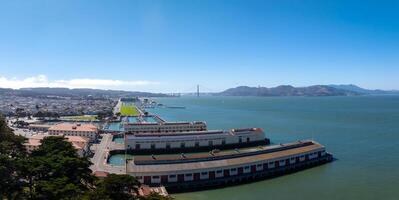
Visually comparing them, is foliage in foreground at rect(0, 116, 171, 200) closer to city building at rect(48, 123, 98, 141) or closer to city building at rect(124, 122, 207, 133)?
city building at rect(48, 123, 98, 141)

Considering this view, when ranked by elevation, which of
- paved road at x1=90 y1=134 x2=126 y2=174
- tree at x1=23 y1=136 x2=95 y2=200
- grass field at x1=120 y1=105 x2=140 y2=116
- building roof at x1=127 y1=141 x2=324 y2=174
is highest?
tree at x1=23 y1=136 x2=95 y2=200

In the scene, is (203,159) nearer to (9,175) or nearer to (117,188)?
(117,188)

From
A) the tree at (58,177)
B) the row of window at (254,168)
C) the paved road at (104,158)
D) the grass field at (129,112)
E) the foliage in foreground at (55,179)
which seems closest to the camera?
the foliage in foreground at (55,179)

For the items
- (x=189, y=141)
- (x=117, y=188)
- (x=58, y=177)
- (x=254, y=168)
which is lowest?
(x=254, y=168)

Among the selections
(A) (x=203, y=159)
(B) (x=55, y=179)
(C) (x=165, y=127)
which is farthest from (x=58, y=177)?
(C) (x=165, y=127)

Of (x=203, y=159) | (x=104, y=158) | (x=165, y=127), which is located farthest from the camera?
(x=165, y=127)

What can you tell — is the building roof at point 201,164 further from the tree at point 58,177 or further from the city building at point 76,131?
the city building at point 76,131

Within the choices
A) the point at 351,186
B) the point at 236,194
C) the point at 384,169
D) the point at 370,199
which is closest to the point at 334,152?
the point at 384,169

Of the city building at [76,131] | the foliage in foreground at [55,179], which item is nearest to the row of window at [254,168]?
the foliage in foreground at [55,179]

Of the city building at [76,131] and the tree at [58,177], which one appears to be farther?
the city building at [76,131]

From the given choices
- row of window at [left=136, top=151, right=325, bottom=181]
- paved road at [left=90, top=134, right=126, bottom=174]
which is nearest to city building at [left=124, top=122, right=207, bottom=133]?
paved road at [left=90, top=134, right=126, bottom=174]

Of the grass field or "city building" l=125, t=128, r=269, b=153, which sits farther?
the grass field

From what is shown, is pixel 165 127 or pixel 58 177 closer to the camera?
pixel 58 177
